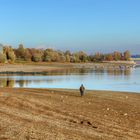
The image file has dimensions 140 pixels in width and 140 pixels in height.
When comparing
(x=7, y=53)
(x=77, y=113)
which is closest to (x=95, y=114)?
(x=77, y=113)

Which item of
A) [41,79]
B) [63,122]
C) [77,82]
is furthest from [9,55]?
[63,122]

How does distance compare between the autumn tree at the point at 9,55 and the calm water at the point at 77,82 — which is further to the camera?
the autumn tree at the point at 9,55

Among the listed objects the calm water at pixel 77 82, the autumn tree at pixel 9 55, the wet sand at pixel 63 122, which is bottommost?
the calm water at pixel 77 82

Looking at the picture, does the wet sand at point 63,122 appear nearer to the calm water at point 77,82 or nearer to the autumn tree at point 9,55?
the calm water at point 77,82

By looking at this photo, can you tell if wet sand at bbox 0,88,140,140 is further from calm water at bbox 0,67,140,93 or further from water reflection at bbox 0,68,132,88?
water reflection at bbox 0,68,132,88

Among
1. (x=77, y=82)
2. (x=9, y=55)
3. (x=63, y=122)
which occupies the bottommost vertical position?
(x=77, y=82)

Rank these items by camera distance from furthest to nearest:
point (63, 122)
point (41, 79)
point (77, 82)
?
point (41, 79)
point (77, 82)
point (63, 122)

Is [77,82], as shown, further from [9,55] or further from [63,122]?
[9,55]

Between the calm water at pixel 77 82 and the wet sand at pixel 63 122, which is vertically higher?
the wet sand at pixel 63 122

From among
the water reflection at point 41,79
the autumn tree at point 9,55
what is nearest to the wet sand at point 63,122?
the water reflection at point 41,79

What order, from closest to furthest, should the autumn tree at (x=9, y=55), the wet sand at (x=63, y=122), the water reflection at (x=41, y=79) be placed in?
1. the wet sand at (x=63, y=122)
2. the water reflection at (x=41, y=79)
3. the autumn tree at (x=9, y=55)

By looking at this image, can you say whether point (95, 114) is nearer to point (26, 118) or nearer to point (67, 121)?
point (67, 121)

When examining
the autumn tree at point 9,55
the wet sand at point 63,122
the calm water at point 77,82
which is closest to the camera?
the wet sand at point 63,122

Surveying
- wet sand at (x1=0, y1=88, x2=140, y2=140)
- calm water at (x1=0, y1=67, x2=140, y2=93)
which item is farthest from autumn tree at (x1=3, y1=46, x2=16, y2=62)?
wet sand at (x1=0, y1=88, x2=140, y2=140)
